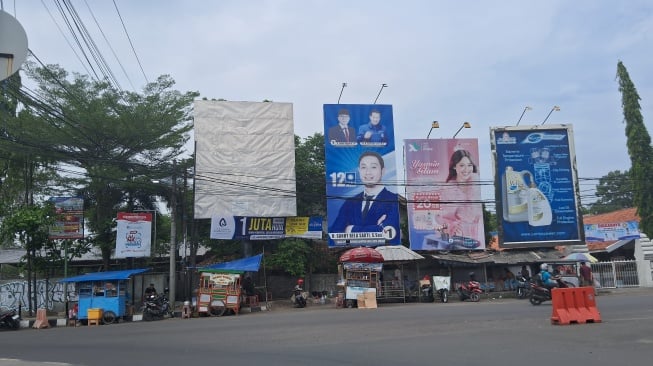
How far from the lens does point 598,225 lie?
38.9m

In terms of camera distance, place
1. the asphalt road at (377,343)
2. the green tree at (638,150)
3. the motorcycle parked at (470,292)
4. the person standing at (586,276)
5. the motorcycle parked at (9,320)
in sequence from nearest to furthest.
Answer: the asphalt road at (377,343)
the motorcycle parked at (9,320)
the motorcycle parked at (470,292)
the person standing at (586,276)
the green tree at (638,150)

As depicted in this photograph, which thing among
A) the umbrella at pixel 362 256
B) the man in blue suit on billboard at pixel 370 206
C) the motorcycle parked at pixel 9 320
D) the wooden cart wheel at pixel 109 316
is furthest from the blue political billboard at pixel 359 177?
the motorcycle parked at pixel 9 320

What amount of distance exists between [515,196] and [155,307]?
21.1 meters

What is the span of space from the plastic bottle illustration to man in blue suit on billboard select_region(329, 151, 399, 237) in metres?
8.01

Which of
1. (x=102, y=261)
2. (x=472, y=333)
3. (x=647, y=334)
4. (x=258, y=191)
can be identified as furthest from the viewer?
(x=102, y=261)

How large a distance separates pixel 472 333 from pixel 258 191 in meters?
19.0

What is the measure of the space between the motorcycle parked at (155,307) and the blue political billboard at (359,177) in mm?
10393

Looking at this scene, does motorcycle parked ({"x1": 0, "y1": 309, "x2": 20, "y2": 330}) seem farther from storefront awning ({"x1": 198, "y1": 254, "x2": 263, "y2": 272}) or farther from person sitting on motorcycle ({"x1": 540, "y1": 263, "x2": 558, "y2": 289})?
person sitting on motorcycle ({"x1": 540, "y1": 263, "x2": 558, "y2": 289})

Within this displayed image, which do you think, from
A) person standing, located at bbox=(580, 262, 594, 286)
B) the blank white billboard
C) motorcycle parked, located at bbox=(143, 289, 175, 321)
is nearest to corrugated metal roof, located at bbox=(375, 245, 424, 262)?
the blank white billboard

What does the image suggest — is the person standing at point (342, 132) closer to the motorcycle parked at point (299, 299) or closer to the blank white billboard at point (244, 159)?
the blank white billboard at point (244, 159)

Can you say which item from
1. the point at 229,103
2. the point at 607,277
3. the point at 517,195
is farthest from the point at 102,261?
the point at 607,277

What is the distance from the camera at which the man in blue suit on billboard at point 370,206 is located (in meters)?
31.1

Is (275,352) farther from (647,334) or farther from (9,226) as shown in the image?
(9,226)

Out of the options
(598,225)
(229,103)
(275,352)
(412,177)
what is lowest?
(275,352)
